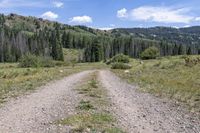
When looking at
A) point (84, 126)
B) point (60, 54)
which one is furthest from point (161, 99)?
point (60, 54)

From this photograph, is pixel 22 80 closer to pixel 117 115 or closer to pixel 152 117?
pixel 117 115

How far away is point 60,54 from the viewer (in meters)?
162

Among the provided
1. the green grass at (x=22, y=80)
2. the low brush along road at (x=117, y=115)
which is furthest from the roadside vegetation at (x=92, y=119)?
the green grass at (x=22, y=80)

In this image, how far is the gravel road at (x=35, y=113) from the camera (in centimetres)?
1141

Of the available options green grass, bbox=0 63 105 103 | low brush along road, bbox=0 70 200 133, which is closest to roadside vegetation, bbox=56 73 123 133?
low brush along road, bbox=0 70 200 133

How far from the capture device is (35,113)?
14.1 m

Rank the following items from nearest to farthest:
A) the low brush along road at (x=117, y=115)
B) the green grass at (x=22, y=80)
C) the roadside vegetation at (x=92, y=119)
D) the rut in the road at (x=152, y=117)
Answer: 1. the roadside vegetation at (x=92, y=119)
2. the low brush along road at (x=117, y=115)
3. the rut in the road at (x=152, y=117)
4. the green grass at (x=22, y=80)

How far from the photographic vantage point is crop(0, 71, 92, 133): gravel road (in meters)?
11.4

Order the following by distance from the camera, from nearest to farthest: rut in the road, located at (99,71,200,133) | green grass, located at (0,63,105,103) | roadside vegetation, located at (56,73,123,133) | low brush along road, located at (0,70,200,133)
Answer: roadside vegetation, located at (56,73,123,133), low brush along road, located at (0,70,200,133), rut in the road, located at (99,71,200,133), green grass, located at (0,63,105,103)

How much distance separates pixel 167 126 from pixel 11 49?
163 metres

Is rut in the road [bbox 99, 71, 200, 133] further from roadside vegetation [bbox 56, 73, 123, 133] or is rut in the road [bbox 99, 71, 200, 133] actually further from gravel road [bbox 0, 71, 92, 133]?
gravel road [bbox 0, 71, 92, 133]

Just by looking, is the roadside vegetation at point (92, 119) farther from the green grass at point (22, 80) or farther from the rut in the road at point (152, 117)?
the green grass at point (22, 80)

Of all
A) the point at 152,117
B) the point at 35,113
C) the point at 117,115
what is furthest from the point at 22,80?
the point at 152,117

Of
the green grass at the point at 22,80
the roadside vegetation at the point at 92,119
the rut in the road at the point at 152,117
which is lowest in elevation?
the green grass at the point at 22,80
